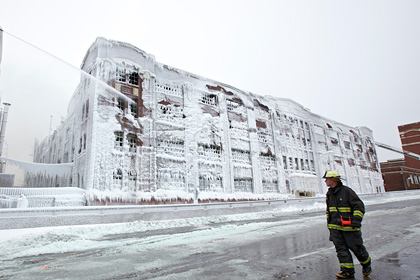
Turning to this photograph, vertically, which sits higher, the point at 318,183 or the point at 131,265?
the point at 318,183

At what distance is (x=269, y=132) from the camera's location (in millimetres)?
29953

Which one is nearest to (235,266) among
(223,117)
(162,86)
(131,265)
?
(131,265)

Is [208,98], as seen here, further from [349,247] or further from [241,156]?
[349,247]

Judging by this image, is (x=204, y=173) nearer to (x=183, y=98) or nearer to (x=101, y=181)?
(x=183, y=98)

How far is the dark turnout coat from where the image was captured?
3.99 m

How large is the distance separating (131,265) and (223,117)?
69.6ft

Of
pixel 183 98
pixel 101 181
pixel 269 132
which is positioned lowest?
pixel 101 181

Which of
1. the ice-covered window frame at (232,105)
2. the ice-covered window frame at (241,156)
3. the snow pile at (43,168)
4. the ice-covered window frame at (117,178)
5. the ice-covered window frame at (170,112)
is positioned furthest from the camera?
the ice-covered window frame at (232,105)

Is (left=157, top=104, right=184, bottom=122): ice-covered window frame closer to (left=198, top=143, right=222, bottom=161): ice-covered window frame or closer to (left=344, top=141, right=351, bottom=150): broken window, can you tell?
(left=198, top=143, right=222, bottom=161): ice-covered window frame

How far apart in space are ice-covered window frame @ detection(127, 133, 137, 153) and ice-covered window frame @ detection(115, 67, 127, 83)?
4538 mm

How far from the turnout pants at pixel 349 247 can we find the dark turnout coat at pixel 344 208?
0.11 m

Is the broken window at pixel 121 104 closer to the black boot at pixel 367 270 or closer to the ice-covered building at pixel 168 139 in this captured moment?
the ice-covered building at pixel 168 139

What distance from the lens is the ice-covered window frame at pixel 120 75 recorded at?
19.9 meters

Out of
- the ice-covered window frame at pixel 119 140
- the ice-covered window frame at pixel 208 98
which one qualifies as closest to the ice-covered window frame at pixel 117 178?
the ice-covered window frame at pixel 119 140
